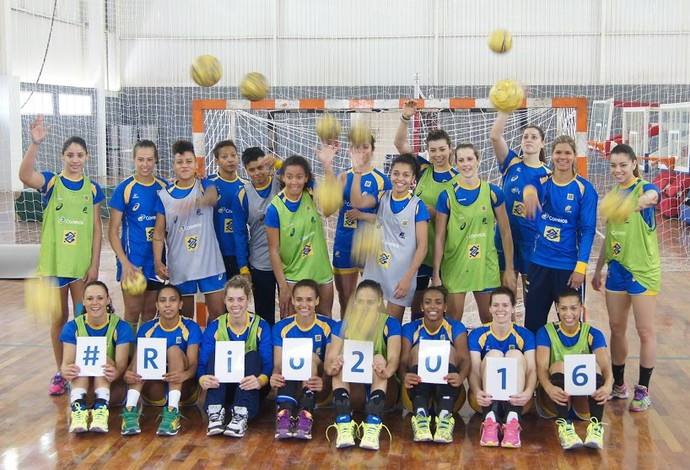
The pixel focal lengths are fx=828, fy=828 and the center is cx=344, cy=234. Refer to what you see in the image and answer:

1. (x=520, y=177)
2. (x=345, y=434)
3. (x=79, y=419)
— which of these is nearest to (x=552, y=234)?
(x=520, y=177)

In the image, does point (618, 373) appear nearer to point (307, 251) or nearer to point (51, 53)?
point (307, 251)

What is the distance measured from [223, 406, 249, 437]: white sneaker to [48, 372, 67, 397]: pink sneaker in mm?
1178

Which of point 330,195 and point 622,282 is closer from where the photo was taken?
point 622,282

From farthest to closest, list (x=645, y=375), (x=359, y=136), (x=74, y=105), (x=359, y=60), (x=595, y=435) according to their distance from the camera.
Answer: (x=359, y=60), (x=74, y=105), (x=359, y=136), (x=645, y=375), (x=595, y=435)

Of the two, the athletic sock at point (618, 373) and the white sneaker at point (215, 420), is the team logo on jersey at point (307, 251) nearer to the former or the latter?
the white sneaker at point (215, 420)

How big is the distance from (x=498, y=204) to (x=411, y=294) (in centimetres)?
66

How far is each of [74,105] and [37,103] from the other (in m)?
0.86

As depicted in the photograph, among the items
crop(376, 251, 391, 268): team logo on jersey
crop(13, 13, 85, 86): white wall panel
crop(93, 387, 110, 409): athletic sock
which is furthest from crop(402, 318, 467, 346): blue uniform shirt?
crop(13, 13, 85, 86): white wall panel

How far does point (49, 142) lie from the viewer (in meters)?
16.6

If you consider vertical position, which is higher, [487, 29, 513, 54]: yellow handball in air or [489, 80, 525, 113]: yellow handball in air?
[487, 29, 513, 54]: yellow handball in air

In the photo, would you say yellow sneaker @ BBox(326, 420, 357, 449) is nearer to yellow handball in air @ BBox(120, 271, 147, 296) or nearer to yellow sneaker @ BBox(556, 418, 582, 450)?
yellow sneaker @ BBox(556, 418, 582, 450)

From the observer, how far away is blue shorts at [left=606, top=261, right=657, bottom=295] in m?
4.22

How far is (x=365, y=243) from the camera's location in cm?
456

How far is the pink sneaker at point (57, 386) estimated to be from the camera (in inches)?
183
